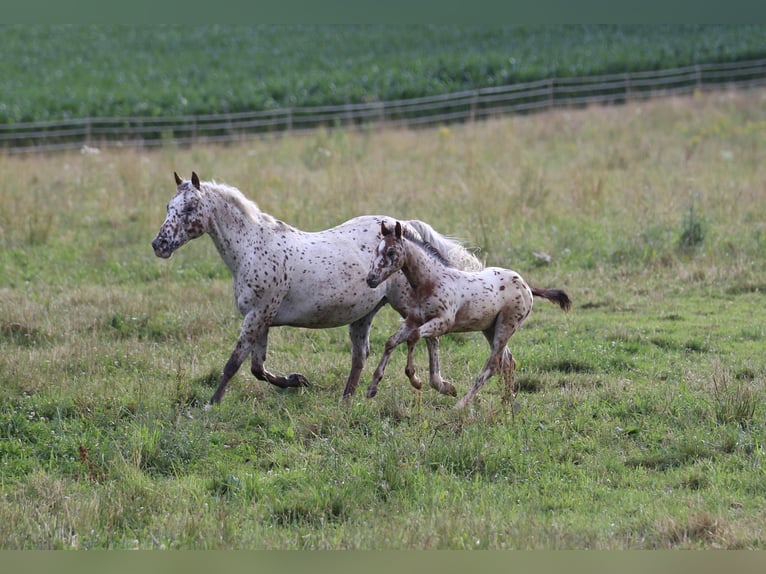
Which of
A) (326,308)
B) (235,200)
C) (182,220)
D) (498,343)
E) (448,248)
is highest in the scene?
(235,200)

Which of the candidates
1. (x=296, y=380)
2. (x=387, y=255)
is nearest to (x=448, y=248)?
(x=387, y=255)

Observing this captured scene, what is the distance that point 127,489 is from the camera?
670 centimetres

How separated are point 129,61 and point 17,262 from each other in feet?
102

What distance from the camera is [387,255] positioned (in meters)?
8.05

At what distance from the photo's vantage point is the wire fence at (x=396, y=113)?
27.2 metres

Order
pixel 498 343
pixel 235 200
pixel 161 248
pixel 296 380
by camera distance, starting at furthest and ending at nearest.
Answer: pixel 296 380
pixel 235 200
pixel 161 248
pixel 498 343

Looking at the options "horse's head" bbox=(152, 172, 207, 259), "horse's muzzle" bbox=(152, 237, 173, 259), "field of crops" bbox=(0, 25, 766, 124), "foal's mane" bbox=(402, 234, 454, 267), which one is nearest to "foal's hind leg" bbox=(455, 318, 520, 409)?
"foal's mane" bbox=(402, 234, 454, 267)

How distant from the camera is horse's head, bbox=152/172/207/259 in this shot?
860cm

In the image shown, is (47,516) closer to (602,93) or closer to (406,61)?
(602,93)

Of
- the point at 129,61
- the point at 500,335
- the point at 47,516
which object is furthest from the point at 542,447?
the point at 129,61

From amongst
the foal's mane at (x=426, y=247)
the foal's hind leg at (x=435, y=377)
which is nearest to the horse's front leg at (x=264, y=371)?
the foal's hind leg at (x=435, y=377)

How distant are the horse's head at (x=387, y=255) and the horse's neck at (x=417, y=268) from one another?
142 mm

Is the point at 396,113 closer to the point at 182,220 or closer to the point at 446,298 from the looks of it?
the point at 182,220

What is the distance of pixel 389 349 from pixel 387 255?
29.2 inches
